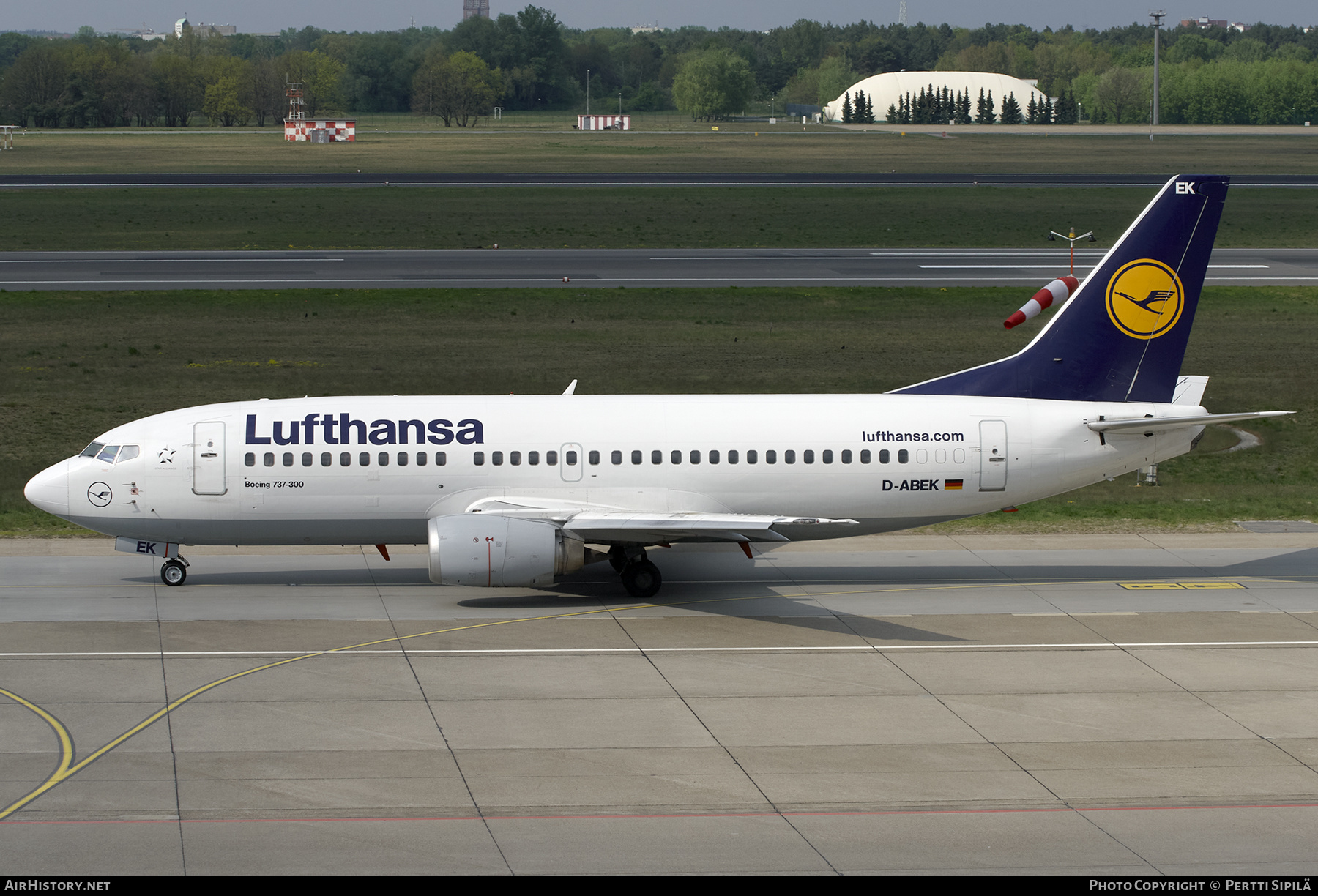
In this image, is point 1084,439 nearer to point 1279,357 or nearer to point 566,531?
point 566,531

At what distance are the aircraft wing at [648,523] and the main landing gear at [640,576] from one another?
1.17 metres

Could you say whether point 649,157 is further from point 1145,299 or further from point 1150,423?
point 1150,423

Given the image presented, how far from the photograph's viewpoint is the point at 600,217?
106 meters

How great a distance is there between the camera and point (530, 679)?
25.4 m

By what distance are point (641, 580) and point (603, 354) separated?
92.5 feet

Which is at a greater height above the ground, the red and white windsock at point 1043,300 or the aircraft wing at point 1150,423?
the red and white windsock at point 1043,300

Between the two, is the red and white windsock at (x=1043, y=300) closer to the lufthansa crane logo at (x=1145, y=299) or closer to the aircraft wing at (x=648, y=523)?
the lufthansa crane logo at (x=1145, y=299)

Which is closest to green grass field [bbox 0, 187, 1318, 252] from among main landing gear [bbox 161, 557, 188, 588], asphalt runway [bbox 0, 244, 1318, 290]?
asphalt runway [bbox 0, 244, 1318, 290]

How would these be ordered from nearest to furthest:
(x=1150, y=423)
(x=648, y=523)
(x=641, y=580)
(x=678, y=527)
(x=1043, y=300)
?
(x=678, y=527) → (x=648, y=523) → (x=1150, y=423) → (x=641, y=580) → (x=1043, y=300)

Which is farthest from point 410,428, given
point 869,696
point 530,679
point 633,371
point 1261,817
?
point 633,371

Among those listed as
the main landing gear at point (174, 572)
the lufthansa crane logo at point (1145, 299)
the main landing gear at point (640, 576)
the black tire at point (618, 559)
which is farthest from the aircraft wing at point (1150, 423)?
the main landing gear at point (174, 572)

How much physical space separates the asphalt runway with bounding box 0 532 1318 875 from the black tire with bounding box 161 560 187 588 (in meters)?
0.25

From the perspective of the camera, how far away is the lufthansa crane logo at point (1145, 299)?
32.0 metres

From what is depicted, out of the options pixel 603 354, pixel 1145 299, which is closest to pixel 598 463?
pixel 1145 299
